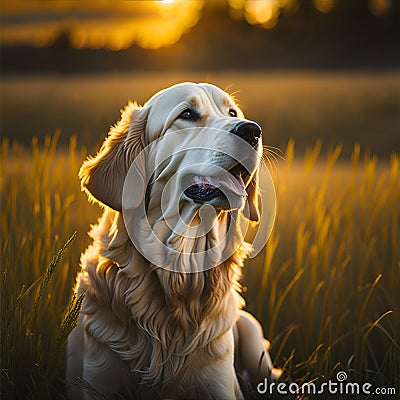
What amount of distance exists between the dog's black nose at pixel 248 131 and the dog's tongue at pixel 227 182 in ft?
0.55

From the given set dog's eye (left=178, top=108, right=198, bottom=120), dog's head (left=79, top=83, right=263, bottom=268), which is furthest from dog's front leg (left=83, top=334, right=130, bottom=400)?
dog's eye (left=178, top=108, right=198, bottom=120)

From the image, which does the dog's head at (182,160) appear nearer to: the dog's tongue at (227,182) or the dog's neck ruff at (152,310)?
the dog's tongue at (227,182)

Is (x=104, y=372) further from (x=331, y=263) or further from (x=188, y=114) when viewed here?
(x=331, y=263)

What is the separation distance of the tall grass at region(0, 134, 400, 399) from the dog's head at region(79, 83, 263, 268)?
22.1 inches

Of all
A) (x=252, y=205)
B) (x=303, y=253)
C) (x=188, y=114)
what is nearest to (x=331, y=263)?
(x=303, y=253)

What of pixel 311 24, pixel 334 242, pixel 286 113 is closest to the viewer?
pixel 334 242

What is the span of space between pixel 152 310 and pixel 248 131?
876 millimetres

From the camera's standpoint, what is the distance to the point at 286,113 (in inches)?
197

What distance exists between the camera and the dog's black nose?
2.27 m

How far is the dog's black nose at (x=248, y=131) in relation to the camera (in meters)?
2.27

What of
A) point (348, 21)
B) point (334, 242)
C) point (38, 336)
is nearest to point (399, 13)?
point (348, 21)

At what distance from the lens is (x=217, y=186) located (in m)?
2.37

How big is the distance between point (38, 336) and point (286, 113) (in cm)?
311

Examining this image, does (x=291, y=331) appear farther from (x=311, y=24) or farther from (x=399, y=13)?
(x=399, y=13)
